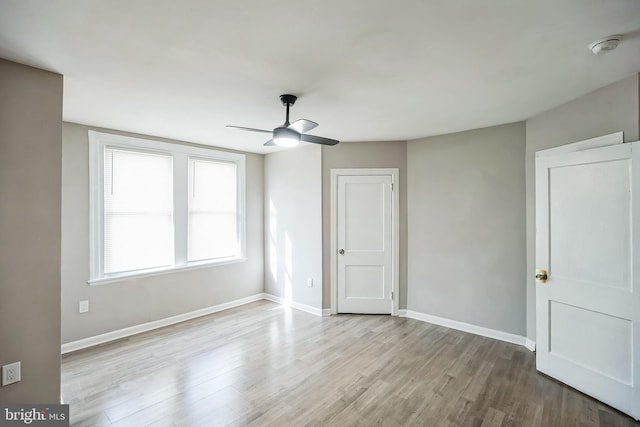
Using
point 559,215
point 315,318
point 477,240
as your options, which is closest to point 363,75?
point 559,215

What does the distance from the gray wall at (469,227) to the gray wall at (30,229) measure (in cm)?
393

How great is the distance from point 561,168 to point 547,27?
1.51 meters

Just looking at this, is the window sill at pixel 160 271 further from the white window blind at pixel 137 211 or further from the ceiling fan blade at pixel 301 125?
the ceiling fan blade at pixel 301 125

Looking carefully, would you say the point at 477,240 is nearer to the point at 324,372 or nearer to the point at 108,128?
the point at 324,372

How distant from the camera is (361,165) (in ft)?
14.3

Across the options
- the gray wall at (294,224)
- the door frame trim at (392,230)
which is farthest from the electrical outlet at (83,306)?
the door frame trim at (392,230)

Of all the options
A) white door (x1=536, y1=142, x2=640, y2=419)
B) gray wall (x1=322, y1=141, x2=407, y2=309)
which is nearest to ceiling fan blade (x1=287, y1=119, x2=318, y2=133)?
gray wall (x1=322, y1=141, x2=407, y2=309)

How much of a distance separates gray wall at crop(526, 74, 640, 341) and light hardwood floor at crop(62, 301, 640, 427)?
39.1 inches

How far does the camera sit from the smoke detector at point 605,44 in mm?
1721

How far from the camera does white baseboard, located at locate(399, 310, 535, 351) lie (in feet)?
11.2

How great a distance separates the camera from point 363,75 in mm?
2209

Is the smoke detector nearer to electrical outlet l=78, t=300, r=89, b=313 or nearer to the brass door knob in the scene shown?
the brass door knob

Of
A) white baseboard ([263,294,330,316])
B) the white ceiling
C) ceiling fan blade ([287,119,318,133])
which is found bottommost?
white baseboard ([263,294,330,316])

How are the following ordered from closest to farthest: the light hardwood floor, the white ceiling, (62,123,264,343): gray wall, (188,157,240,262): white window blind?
1. the white ceiling
2. the light hardwood floor
3. (62,123,264,343): gray wall
4. (188,157,240,262): white window blind
